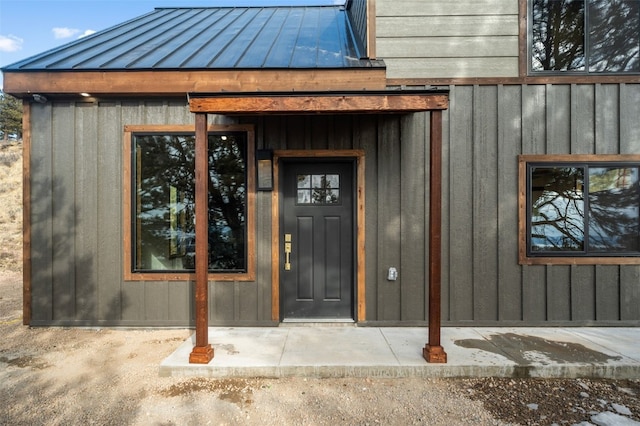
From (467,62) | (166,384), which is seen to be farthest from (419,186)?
(166,384)

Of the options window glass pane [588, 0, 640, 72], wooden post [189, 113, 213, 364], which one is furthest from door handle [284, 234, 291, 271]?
window glass pane [588, 0, 640, 72]

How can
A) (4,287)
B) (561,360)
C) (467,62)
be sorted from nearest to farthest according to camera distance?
(561,360) → (467,62) → (4,287)

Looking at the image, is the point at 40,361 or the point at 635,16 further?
the point at 635,16

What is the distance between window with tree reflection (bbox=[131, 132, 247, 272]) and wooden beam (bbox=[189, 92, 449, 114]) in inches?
39.3

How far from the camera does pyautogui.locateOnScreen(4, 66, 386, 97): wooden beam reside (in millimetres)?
3461

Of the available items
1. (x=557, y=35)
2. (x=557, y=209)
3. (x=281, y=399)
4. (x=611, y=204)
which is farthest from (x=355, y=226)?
(x=557, y=35)

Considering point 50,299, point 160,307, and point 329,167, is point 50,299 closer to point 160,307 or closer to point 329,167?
point 160,307

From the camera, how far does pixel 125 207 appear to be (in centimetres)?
396

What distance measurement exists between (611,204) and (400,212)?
2.56 metres

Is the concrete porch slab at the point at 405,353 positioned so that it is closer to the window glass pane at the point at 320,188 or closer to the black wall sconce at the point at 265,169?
the window glass pane at the point at 320,188

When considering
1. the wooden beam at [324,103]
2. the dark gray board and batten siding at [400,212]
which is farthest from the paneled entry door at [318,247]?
the wooden beam at [324,103]

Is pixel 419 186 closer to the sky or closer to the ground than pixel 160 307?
closer to the sky

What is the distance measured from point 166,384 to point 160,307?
1391 millimetres

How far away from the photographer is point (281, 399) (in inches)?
100
